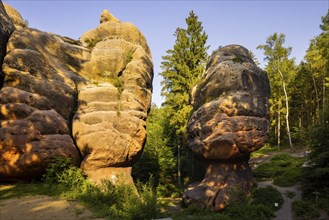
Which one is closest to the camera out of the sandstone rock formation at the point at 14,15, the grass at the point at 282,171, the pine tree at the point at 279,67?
the grass at the point at 282,171

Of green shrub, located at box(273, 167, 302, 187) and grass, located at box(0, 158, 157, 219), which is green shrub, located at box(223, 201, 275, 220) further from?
grass, located at box(0, 158, 157, 219)

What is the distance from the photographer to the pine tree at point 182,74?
2953 centimetres

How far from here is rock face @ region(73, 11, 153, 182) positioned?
16125mm

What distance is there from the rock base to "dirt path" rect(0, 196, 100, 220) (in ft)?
37.6

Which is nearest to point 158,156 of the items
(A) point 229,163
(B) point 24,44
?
(A) point 229,163

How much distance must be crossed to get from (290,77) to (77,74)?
105 feet

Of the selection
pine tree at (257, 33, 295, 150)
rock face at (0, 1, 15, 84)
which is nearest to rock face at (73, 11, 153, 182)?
rock face at (0, 1, 15, 84)

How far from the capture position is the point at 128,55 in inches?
870

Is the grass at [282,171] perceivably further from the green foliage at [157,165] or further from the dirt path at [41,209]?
the dirt path at [41,209]

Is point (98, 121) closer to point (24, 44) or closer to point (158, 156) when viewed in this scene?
point (24, 44)

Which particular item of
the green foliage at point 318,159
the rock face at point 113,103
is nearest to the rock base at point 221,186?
the green foliage at point 318,159

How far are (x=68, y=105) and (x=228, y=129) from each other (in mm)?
11799

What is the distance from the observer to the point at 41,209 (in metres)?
9.88

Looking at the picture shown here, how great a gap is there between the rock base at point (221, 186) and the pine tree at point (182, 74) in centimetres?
832
